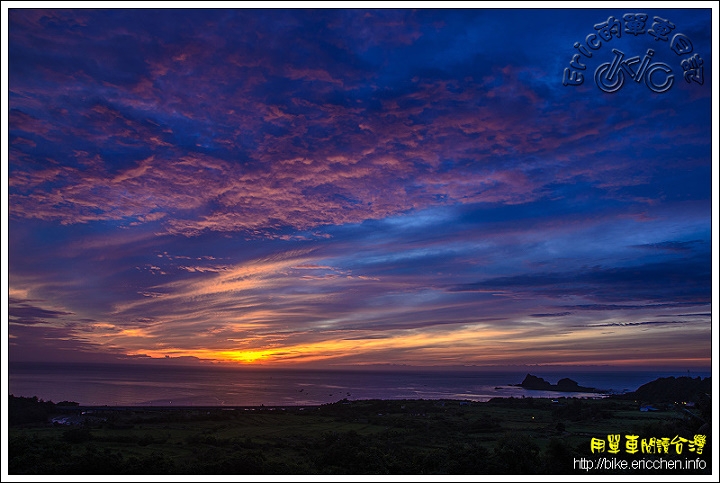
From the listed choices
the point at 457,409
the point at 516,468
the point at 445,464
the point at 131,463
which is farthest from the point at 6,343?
the point at 457,409

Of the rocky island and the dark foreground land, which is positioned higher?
the dark foreground land

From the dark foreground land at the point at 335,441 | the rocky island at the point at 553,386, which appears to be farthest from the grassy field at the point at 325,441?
the rocky island at the point at 553,386

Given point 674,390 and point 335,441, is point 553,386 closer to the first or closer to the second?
point 674,390

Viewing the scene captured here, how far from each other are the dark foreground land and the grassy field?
62mm

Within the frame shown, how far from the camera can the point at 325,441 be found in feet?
80.7

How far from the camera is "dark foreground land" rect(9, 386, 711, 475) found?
17547 mm

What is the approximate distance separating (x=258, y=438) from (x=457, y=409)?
2338 centimetres

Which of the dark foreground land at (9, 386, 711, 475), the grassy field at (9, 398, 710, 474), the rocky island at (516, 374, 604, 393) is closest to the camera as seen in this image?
the dark foreground land at (9, 386, 711, 475)

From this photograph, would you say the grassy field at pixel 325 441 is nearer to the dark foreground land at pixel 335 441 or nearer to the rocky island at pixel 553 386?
the dark foreground land at pixel 335 441

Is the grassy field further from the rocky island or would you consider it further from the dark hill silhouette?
the rocky island

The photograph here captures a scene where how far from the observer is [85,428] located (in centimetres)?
2431

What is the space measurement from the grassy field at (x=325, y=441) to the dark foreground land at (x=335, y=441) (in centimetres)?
6

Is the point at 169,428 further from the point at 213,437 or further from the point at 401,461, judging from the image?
the point at 401,461

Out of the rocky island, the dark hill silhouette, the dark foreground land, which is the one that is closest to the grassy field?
the dark foreground land
